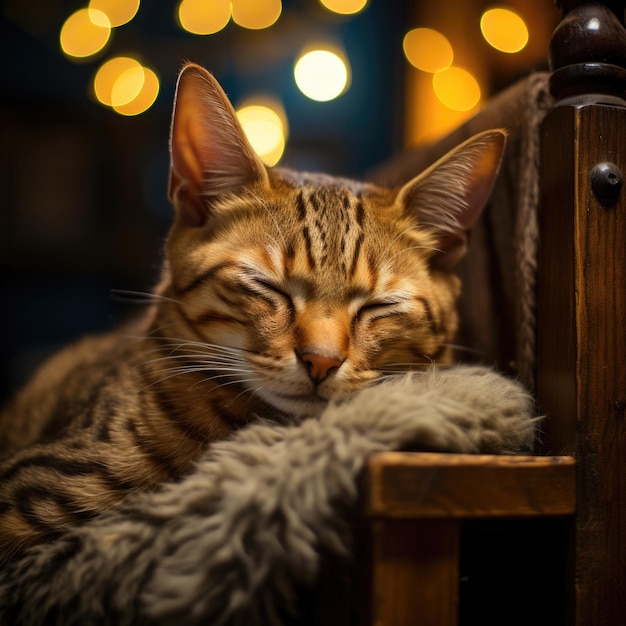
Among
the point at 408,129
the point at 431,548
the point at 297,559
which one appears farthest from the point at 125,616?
the point at 408,129

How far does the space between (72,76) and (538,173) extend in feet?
8.15

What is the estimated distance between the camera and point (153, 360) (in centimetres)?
91

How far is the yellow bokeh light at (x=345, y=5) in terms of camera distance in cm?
254

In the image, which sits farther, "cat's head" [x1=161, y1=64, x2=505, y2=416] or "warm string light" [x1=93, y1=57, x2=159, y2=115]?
"warm string light" [x1=93, y1=57, x2=159, y2=115]

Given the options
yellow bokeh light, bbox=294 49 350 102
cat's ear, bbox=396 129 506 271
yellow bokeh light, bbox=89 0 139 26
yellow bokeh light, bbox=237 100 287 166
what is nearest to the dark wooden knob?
cat's ear, bbox=396 129 506 271

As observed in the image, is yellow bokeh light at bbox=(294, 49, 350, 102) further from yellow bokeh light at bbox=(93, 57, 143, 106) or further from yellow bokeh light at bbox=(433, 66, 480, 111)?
yellow bokeh light at bbox=(93, 57, 143, 106)

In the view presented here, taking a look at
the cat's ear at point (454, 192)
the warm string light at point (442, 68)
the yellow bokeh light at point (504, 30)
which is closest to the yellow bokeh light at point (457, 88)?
the warm string light at point (442, 68)

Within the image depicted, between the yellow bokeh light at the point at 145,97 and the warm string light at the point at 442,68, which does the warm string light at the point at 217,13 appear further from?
the warm string light at the point at 442,68

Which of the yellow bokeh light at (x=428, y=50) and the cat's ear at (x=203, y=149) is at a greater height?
the yellow bokeh light at (x=428, y=50)

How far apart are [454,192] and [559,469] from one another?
19.0 inches

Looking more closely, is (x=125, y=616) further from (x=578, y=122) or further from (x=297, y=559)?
(x=578, y=122)

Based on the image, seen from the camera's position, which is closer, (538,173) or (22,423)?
(538,173)

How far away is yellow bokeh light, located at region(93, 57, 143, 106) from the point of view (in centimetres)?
250

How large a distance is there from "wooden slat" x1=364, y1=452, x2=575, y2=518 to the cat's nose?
0.19 meters
